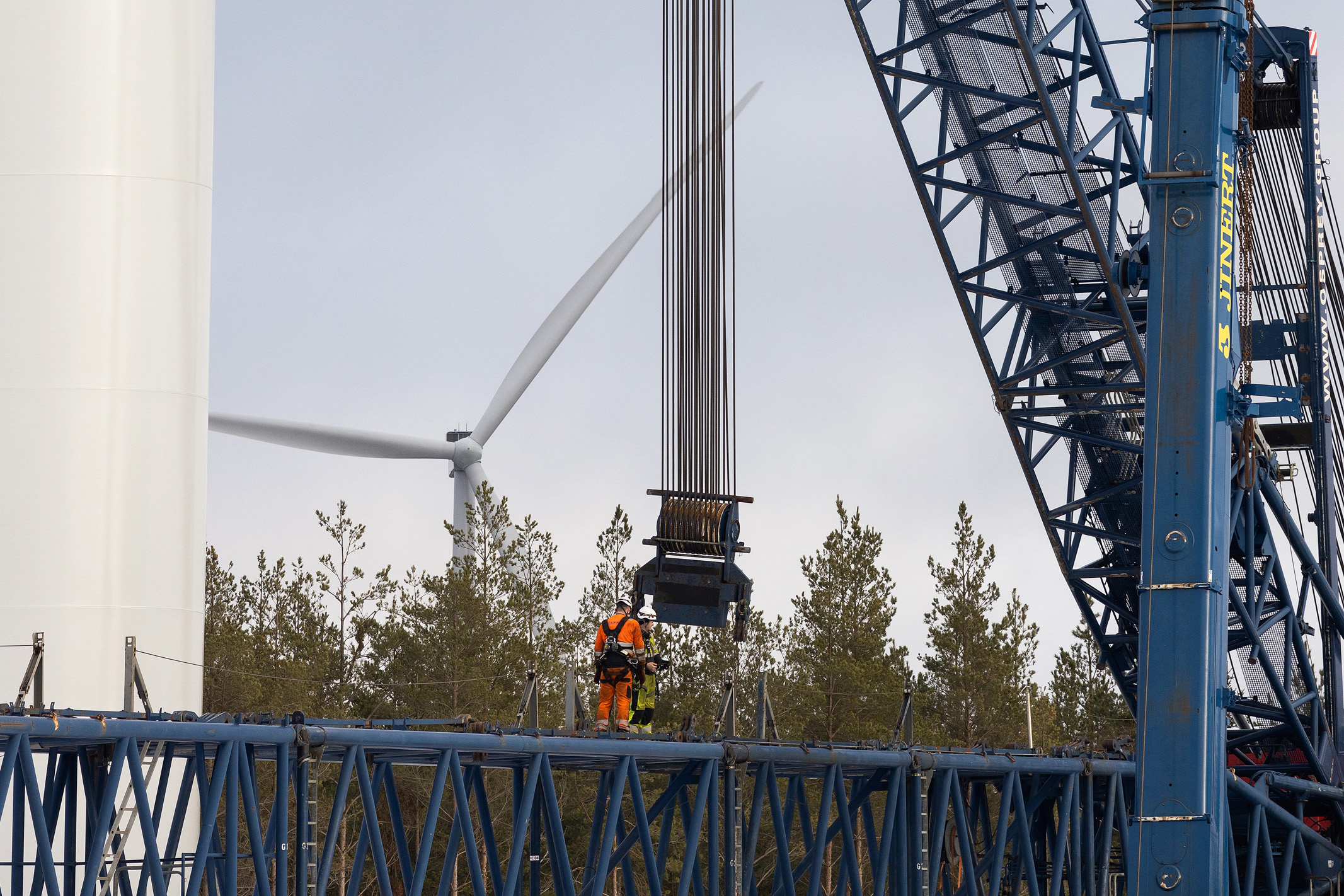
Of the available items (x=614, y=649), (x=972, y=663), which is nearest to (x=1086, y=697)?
(x=972, y=663)

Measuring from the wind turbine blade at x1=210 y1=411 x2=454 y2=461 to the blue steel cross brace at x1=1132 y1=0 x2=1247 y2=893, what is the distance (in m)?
46.7

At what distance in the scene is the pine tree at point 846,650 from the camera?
62500 millimetres

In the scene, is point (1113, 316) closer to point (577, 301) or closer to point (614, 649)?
point (614, 649)

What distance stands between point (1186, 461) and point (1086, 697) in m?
54.4

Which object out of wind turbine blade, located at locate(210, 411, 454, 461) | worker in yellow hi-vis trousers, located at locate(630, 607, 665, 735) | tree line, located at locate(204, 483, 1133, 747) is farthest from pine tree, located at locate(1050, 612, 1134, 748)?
worker in yellow hi-vis trousers, located at locate(630, 607, 665, 735)

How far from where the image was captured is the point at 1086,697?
6906 cm

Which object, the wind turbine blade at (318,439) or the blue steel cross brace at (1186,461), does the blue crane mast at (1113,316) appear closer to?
the blue steel cross brace at (1186,461)

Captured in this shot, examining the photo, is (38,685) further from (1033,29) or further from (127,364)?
(1033,29)

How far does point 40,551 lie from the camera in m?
23.9

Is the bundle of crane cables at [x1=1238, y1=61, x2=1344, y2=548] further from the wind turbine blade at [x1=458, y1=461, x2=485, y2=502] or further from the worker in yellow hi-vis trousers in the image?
the wind turbine blade at [x1=458, y1=461, x2=485, y2=502]

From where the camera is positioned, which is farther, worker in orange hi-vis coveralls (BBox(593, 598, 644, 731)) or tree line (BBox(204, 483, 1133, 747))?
tree line (BBox(204, 483, 1133, 747))

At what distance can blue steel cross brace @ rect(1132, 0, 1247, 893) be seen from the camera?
53.7 feet

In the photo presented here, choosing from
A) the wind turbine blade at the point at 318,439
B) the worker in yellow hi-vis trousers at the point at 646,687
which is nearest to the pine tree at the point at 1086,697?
the wind turbine blade at the point at 318,439

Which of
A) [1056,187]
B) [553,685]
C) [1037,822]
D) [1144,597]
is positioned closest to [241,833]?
[553,685]
